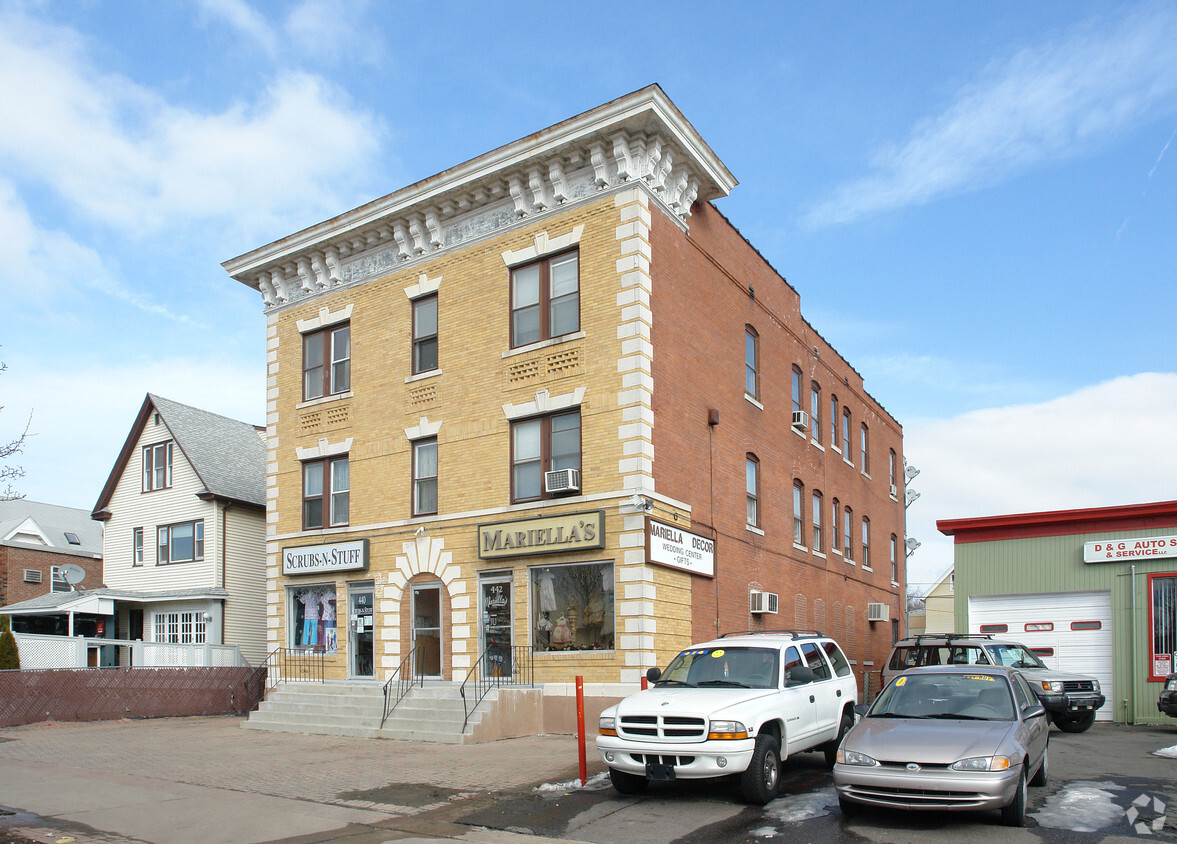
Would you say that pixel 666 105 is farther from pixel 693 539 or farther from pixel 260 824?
pixel 260 824

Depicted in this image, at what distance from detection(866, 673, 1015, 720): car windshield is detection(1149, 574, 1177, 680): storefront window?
14.8 meters

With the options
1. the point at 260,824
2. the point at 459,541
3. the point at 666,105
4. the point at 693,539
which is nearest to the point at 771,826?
the point at 260,824

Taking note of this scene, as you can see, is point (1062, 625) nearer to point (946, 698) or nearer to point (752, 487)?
point (752, 487)

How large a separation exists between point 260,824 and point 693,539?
10727 mm

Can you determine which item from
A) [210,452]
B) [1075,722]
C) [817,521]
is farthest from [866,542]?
[210,452]

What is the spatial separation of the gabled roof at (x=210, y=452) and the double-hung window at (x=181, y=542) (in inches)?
60.6

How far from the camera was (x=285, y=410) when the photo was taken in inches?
976

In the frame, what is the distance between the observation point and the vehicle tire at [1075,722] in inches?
756

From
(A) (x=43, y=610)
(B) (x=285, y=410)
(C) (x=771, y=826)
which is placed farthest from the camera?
(A) (x=43, y=610)

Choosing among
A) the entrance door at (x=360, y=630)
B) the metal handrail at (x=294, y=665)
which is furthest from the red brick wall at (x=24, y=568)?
the entrance door at (x=360, y=630)

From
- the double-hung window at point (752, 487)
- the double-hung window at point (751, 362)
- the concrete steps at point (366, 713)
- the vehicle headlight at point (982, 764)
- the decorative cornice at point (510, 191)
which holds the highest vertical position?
the decorative cornice at point (510, 191)

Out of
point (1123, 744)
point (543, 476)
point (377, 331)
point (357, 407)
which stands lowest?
point (1123, 744)

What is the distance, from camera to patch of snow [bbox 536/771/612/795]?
12258 millimetres

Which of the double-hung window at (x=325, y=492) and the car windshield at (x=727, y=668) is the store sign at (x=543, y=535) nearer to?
the double-hung window at (x=325, y=492)
